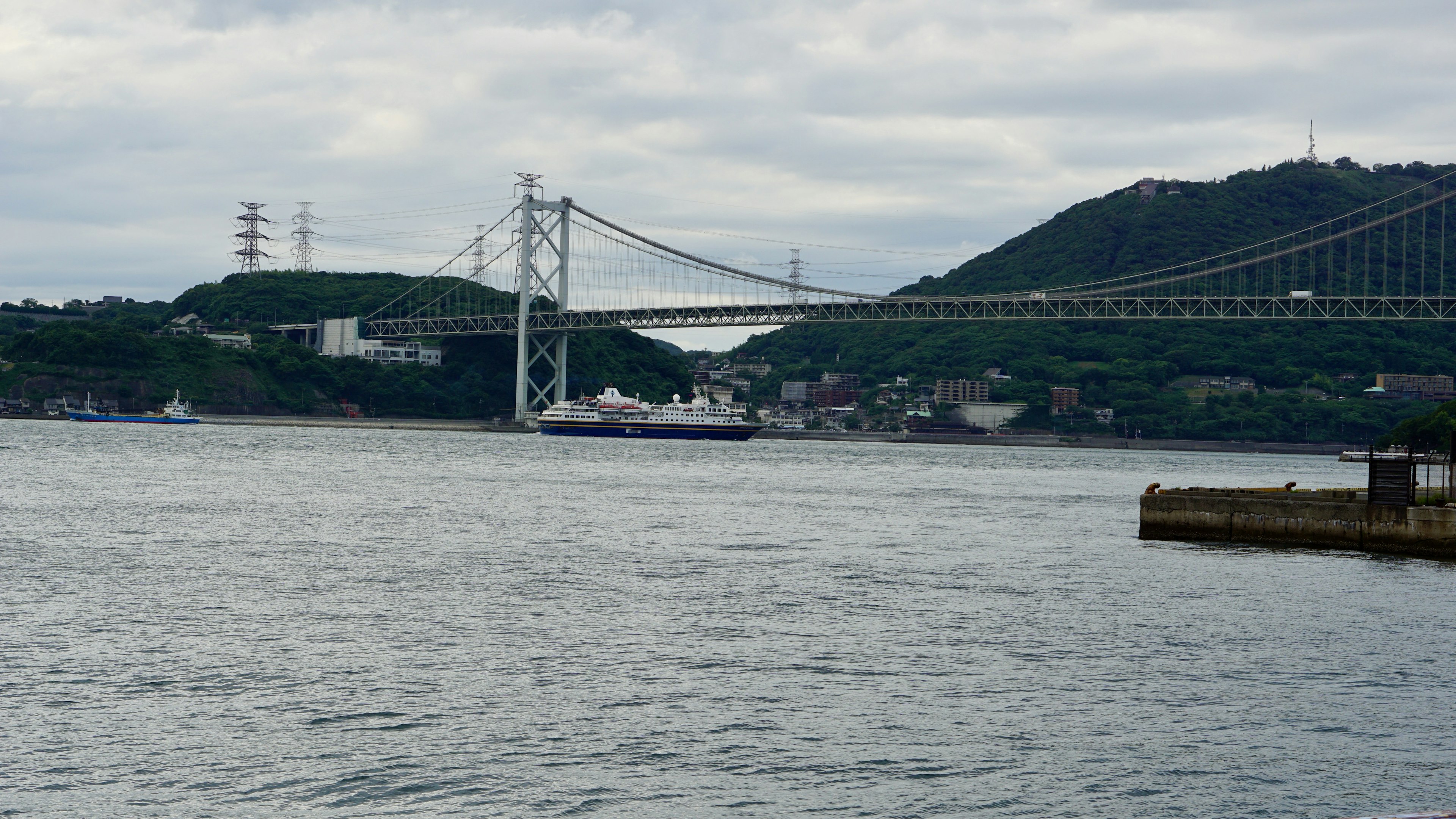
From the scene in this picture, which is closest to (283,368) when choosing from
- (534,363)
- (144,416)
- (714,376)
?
(144,416)

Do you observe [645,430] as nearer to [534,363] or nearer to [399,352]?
[534,363]

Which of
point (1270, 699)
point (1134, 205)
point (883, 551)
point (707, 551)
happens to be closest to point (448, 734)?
point (1270, 699)

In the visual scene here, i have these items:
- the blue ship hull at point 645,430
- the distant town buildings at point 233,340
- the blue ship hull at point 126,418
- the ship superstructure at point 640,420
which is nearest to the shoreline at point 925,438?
the blue ship hull at point 126,418

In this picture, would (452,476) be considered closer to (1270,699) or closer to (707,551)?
(707,551)

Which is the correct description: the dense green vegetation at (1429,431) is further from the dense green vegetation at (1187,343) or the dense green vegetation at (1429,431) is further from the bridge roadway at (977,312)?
the dense green vegetation at (1187,343)

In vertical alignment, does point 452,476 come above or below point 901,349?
below

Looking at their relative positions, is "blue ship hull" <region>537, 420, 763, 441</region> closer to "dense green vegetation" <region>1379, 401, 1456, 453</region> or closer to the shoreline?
the shoreline
